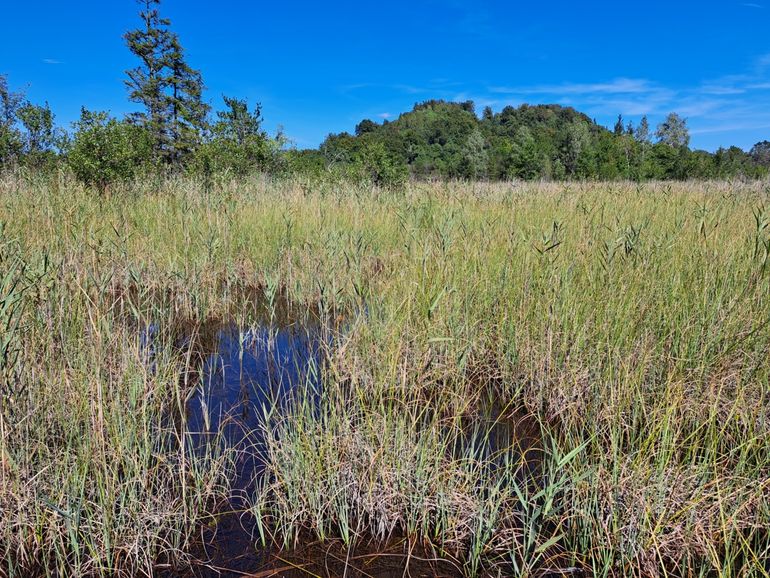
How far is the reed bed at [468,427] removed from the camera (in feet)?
5.24

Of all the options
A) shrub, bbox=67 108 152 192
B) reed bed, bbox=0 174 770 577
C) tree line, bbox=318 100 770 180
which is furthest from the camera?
tree line, bbox=318 100 770 180

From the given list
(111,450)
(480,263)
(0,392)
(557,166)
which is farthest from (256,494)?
(557,166)

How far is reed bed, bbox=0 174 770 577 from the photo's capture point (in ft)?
5.24

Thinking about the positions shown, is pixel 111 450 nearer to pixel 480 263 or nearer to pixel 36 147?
pixel 480 263

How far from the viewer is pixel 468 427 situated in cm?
258

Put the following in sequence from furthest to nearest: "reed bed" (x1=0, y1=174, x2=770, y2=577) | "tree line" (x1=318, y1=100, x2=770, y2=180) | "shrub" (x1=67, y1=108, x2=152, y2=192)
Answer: "tree line" (x1=318, y1=100, x2=770, y2=180), "shrub" (x1=67, y1=108, x2=152, y2=192), "reed bed" (x1=0, y1=174, x2=770, y2=577)

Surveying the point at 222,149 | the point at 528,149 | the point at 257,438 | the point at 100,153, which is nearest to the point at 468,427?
the point at 257,438

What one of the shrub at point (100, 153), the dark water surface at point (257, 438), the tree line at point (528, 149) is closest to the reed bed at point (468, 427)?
the dark water surface at point (257, 438)

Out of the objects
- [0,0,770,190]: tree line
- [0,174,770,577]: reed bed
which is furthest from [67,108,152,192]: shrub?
[0,174,770,577]: reed bed

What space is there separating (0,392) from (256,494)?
42.0 inches

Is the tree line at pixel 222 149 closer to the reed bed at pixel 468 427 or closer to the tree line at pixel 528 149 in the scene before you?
the tree line at pixel 528 149

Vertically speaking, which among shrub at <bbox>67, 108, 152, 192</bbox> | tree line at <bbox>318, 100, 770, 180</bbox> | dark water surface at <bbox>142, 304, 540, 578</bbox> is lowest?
dark water surface at <bbox>142, 304, 540, 578</bbox>

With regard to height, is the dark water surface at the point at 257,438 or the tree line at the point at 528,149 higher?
the tree line at the point at 528,149

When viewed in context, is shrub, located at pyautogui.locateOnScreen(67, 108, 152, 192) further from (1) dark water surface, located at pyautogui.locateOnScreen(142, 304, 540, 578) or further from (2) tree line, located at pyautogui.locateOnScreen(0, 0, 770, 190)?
(1) dark water surface, located at pyautogui.locateOnScreen(142, 304, 540, 578)
